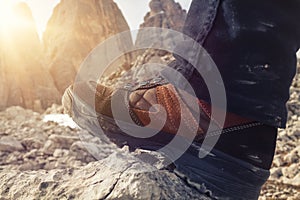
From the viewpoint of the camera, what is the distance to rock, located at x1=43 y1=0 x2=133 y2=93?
57.7 ft

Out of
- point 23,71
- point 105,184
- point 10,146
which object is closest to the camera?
point 105,184

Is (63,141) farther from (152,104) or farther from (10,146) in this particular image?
(152,104)

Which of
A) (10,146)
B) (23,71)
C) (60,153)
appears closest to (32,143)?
(10,146)

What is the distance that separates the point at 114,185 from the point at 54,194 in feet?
0.46

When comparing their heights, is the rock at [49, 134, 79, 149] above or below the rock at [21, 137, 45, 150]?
above

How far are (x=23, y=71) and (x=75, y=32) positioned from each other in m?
4.32

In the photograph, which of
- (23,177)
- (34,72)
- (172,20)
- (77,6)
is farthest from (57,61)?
(23,177)

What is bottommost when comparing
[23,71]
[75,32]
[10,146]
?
[23,71]

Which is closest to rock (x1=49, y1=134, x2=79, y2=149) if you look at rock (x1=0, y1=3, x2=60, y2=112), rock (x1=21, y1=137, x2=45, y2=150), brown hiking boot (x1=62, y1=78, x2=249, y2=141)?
rock (x1=21, y1=137, x2=45, y2=150)

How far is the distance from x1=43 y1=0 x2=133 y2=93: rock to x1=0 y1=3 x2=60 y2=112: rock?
36.2 inches

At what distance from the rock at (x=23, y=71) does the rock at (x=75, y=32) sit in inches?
36.2

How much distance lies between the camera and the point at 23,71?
1573 centimetres

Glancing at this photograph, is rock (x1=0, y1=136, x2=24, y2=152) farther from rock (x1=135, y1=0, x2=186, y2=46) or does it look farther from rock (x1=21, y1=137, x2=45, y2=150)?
rock (x1=135, y1=0, x2=186, y2=46)

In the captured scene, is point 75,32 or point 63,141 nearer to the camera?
point 63,141
